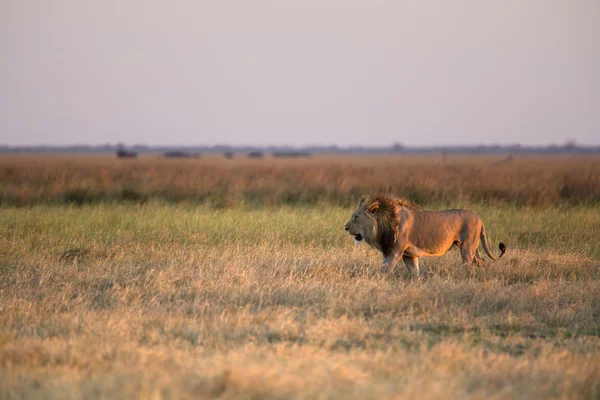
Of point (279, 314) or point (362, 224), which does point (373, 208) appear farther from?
point (279, 314)

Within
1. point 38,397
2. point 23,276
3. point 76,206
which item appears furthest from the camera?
point 76,206

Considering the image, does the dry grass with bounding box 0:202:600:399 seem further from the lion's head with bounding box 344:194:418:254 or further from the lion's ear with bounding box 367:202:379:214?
the lion's ear with bounding box 367:202:379:214

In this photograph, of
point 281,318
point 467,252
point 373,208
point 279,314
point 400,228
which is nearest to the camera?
point 281,318

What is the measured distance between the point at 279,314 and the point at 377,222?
2.34 metres

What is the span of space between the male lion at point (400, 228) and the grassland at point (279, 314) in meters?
0.37

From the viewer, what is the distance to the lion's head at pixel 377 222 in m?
8.00

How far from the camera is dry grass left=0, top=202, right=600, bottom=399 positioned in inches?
167

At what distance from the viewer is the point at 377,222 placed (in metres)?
8.05

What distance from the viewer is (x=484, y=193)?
18.0 metres

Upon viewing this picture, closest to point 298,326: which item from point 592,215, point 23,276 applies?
point 23,276

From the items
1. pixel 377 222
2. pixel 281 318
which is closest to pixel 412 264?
pixel 377 222

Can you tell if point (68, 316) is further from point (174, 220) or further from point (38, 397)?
point (174, 220)

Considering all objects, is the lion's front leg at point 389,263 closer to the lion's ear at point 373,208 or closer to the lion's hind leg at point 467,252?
the lion's ear at point 373,208

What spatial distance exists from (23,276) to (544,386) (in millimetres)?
6101
